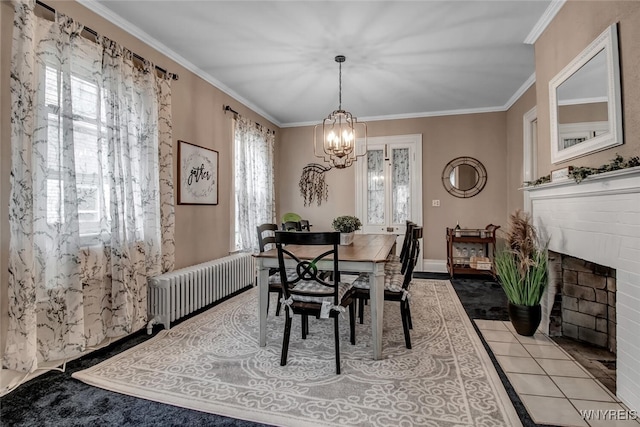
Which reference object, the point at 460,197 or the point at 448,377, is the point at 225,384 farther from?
the point at 460,197

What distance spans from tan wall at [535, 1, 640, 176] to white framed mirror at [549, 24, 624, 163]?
40mm

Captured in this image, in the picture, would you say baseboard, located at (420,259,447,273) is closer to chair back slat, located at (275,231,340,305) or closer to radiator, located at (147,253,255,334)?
radiator, located at (147,253,255,334)

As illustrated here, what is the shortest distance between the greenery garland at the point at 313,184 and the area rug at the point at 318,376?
319cm

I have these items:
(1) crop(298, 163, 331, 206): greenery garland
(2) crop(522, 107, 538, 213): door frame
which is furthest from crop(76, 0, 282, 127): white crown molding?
(2) crop(522, 107, 538, 213): door frame

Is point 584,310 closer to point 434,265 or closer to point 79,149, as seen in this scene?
point 434,265

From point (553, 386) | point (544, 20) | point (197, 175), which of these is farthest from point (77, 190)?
point (544, 20)

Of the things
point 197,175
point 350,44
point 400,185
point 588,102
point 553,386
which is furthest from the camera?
point 400,185

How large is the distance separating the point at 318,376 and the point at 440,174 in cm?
418

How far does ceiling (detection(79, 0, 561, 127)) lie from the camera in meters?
2.47

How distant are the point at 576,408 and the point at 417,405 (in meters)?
0.86

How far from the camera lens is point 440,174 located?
5188 millimetres

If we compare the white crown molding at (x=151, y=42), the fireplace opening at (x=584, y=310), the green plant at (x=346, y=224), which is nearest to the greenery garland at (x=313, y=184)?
the white crown molding at (x=151, y=42)

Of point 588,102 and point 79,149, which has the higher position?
point 588,102

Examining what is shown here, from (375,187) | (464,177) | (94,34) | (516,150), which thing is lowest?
(375,187)
